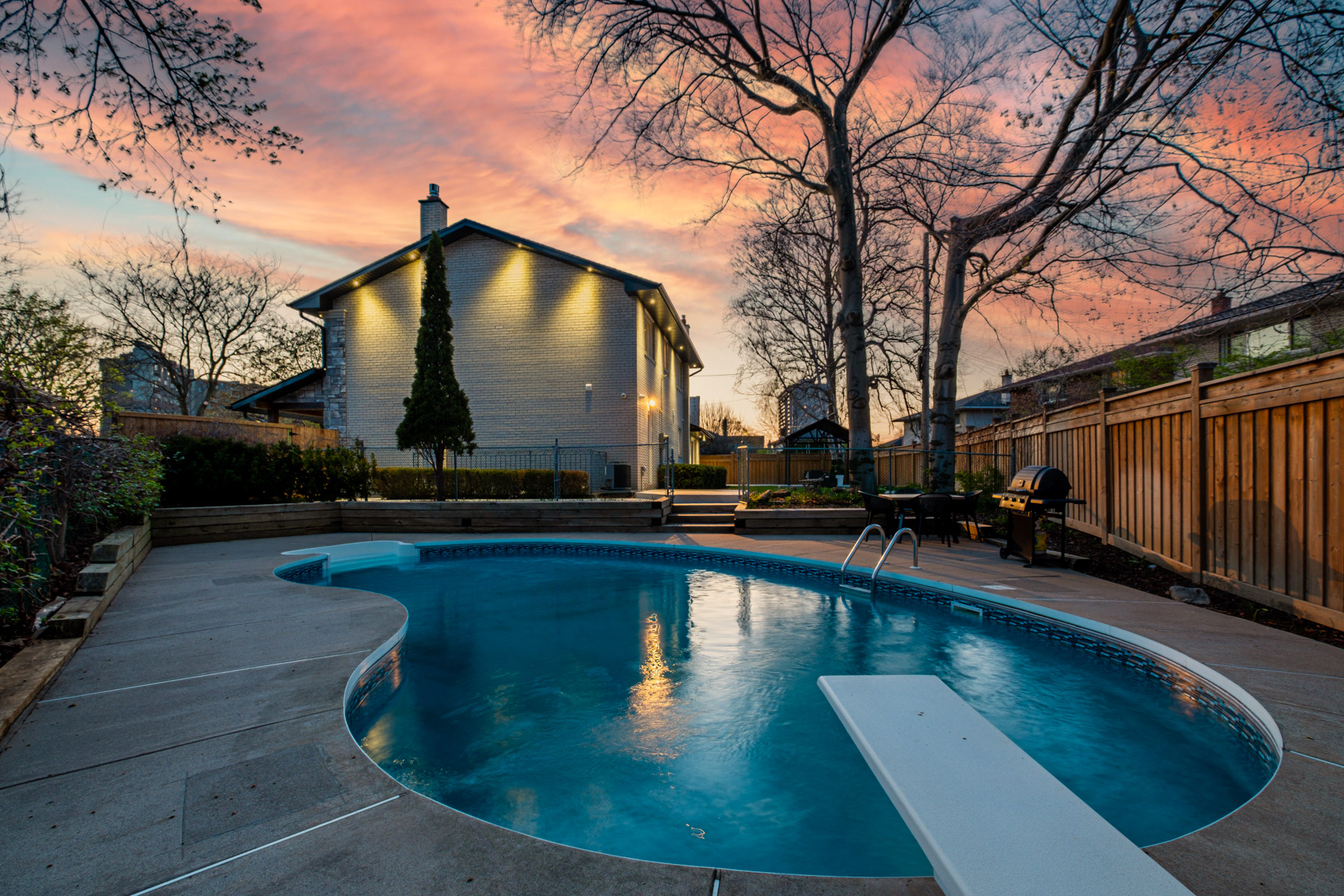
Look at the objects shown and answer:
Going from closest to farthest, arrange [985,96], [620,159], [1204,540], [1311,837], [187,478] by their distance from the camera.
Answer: [1311,837] → [1204,540] → [187,478] → [985,96] → [620,159]

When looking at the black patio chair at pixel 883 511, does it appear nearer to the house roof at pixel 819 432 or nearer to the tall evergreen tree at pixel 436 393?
the tall evergreen tree at pixel 436 393

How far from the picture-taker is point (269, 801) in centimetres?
215

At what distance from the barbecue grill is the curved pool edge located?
1.60 m

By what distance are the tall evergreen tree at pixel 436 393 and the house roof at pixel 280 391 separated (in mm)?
6574

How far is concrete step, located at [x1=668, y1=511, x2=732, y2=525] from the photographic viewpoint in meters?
11.8

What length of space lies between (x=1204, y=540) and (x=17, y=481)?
8.57 metres

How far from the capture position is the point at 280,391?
57.6 ft

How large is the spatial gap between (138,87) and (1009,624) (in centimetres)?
757

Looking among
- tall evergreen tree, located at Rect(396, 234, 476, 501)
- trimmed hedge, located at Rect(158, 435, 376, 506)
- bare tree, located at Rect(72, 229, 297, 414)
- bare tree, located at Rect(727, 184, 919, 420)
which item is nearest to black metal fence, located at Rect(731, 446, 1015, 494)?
Answer: bare tree, located at Rect(727, 184, 919, 420)

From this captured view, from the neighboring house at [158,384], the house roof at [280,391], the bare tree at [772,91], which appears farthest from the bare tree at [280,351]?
the bare tree at [772,91]

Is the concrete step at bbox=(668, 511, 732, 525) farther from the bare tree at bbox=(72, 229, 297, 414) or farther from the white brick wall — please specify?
the bare tree at bbox=(72, 229, 297, 414)

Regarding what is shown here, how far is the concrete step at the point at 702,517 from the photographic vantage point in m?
11.8

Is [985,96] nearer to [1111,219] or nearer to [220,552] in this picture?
[1111,219]

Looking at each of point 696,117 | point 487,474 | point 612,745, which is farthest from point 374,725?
point 696,117
